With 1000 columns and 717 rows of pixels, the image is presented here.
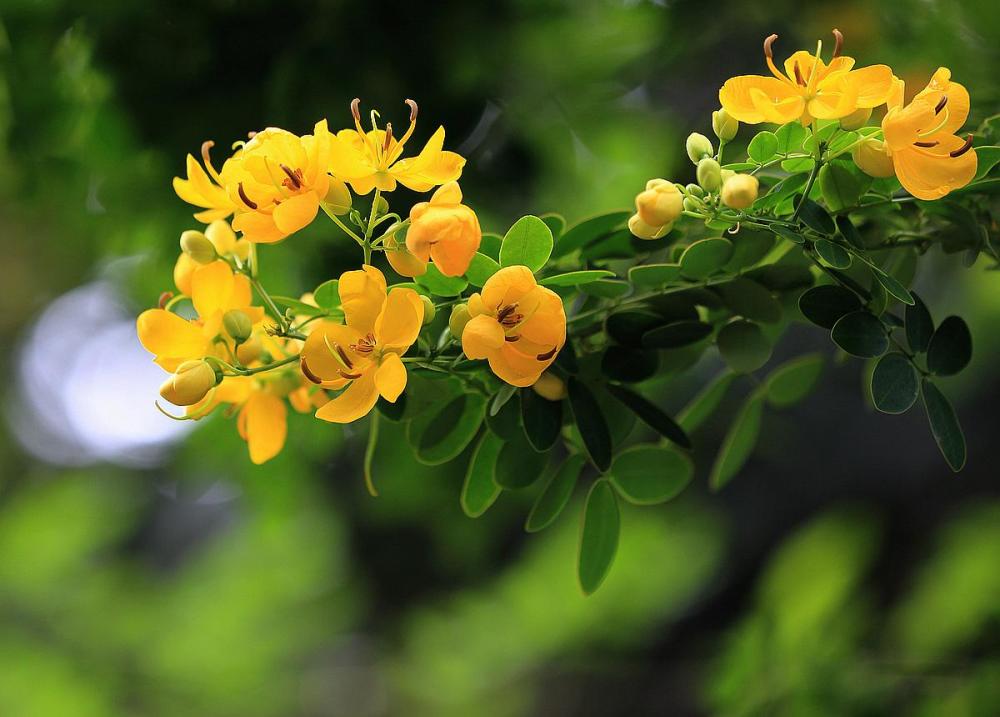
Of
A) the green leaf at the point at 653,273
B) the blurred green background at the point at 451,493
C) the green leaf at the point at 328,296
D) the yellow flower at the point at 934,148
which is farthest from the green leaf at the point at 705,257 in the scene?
the blurred green background at the point at 451,493

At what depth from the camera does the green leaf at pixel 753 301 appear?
62 centimetres

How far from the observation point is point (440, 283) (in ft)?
1.88

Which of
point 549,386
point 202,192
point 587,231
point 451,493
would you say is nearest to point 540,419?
point 549,386

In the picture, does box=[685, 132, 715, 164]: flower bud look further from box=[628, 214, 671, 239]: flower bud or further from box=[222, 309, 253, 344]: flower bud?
box=[222, 309, 253, 344]: flower bud

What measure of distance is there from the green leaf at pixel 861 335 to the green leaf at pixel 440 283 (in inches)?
8.5

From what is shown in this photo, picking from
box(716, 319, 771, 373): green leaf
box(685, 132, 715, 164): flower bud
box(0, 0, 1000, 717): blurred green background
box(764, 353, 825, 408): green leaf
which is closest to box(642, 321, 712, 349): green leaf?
box(716, 319, 771, 373): green leaf

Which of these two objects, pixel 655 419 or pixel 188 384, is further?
pixel 655 419

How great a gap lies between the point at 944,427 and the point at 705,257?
7.0 inches

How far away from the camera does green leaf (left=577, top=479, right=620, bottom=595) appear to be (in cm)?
68

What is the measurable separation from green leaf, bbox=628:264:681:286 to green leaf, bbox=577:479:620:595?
6.3 inches

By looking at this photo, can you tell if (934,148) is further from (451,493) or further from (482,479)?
(451,493)

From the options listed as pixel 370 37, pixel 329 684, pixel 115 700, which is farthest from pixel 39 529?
pixel 370 37

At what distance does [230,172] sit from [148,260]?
86 cm

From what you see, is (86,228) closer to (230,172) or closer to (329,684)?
(230,172)
